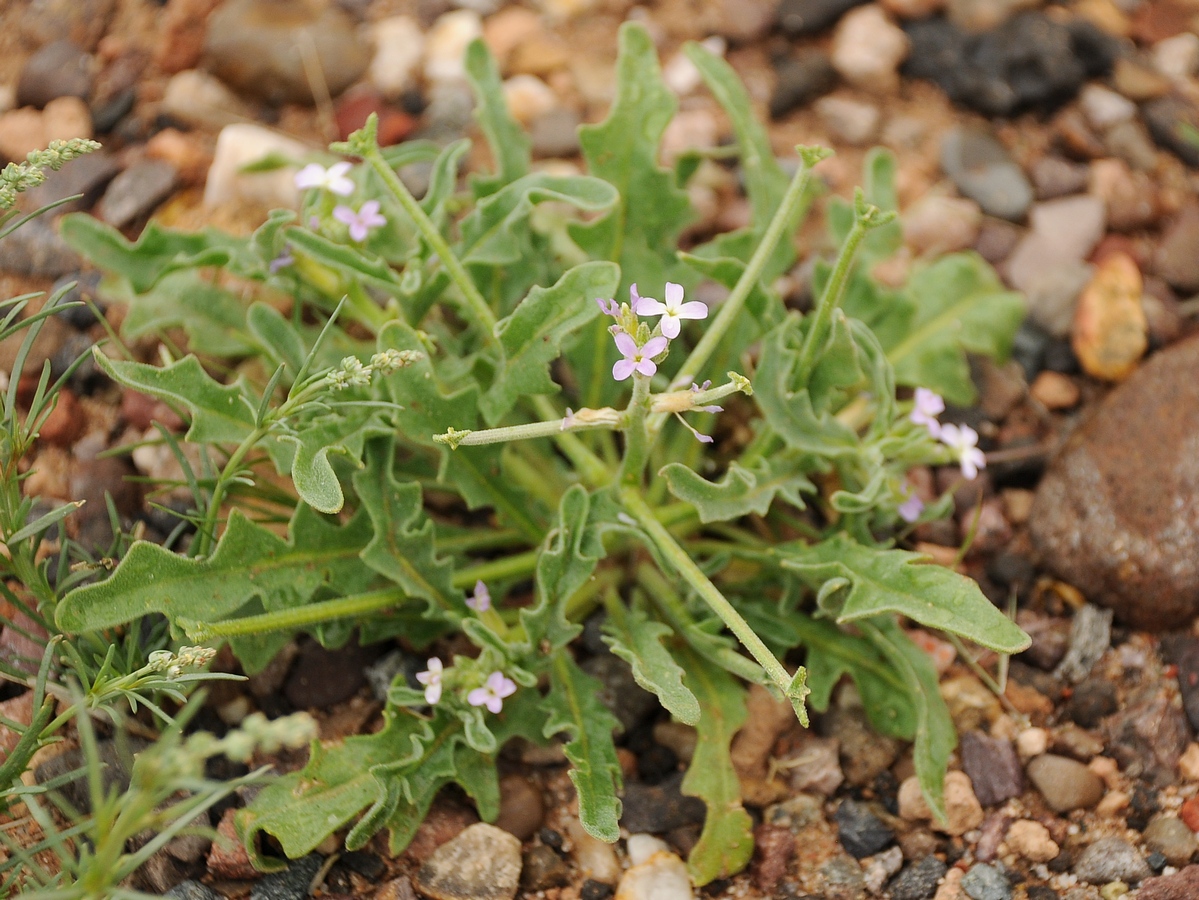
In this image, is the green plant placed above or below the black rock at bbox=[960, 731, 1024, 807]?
above

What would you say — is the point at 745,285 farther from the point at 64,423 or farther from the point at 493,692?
the point at 64,423

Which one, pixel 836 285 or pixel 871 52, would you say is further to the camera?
pixel 871 52

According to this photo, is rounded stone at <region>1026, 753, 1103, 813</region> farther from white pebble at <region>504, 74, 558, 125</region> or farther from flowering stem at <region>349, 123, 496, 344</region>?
white pebble at <region>504, 74, 558, 125</region>

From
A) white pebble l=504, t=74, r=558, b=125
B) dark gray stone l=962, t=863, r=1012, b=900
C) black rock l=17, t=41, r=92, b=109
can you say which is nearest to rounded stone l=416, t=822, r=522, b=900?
dark gray stone l=962, t=863, r=1012, b=900

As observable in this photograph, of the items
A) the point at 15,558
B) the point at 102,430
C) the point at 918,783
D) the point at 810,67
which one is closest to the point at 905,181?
the point at 810,67

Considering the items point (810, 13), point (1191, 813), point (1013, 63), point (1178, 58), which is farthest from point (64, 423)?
point (1178, 58)

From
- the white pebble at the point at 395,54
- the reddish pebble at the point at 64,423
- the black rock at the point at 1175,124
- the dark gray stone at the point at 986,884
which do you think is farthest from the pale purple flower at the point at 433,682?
the black rock at the point at 1175,124

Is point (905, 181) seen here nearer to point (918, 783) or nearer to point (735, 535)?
point (735, 535)
